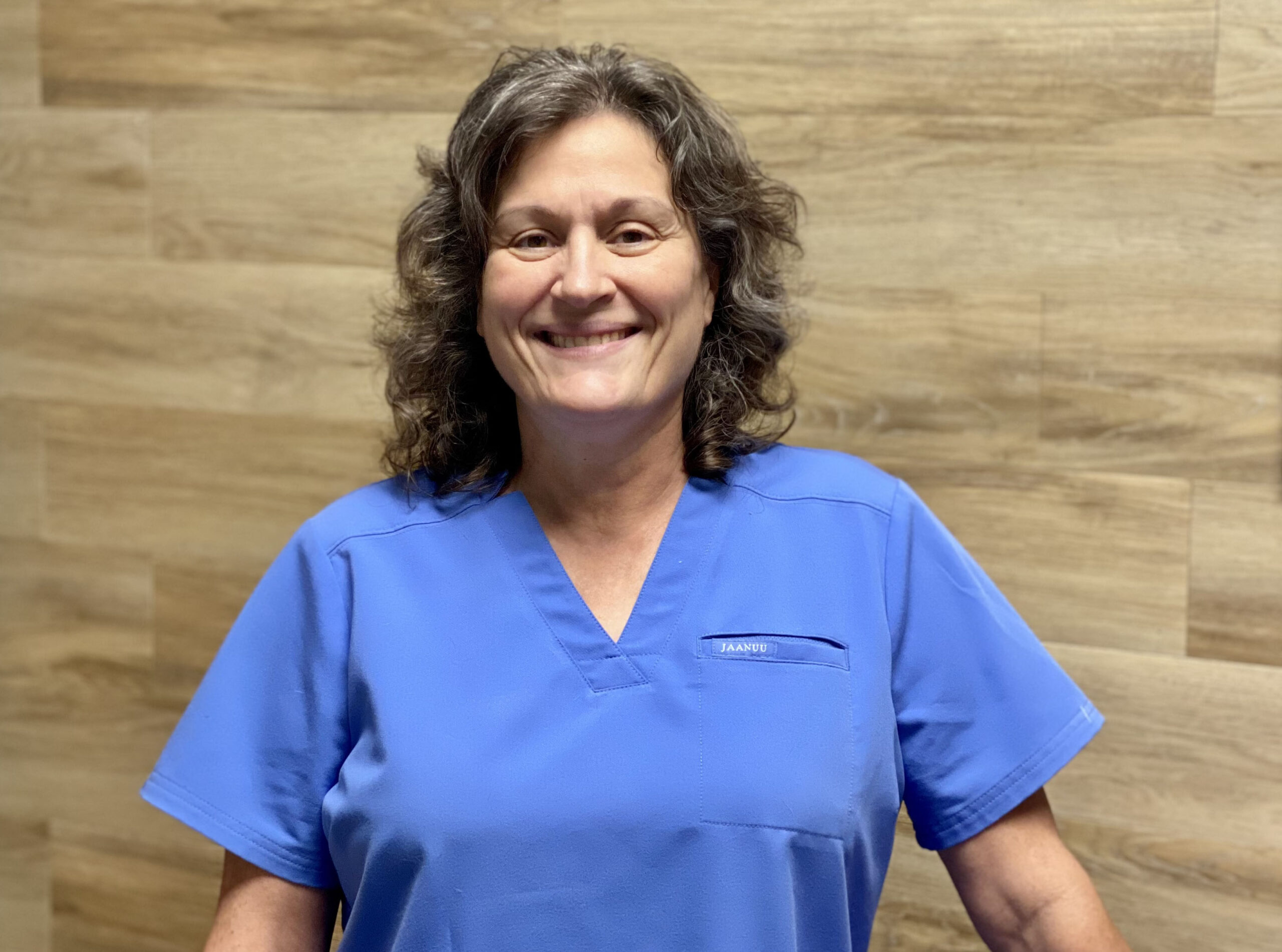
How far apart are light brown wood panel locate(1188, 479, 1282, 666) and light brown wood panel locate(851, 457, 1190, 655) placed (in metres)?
0.01

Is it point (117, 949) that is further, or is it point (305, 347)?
point (117, 949)

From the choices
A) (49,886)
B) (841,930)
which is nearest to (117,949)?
(49,886)

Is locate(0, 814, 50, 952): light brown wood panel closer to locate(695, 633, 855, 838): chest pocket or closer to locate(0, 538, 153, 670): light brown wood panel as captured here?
locate(0, 538, 153, 670): light brown wood panel

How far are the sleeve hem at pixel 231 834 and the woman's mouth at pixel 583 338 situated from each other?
0.46 metres

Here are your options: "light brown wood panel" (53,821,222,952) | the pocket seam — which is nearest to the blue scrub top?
the pocket seam

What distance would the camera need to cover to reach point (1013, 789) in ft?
3.51

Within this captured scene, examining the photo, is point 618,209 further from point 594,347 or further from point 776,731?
point 776,731

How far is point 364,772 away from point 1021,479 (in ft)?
2.38

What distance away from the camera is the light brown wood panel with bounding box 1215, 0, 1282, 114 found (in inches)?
48.0

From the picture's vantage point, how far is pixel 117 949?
175 cm

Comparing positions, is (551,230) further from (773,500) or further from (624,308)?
(773,500)

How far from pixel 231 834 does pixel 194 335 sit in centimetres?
77

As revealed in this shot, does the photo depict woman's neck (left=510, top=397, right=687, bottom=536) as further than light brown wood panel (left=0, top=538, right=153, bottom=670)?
No

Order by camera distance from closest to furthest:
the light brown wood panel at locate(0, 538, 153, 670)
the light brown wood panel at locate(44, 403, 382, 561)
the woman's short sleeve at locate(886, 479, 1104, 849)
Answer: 1. the woman's short sleeve at locate(886, 479, 1104, 849)
2. the light brown wood panel at locate(44, 403, 382, 561)
3. the light brown wood panel at locate(0, 538, 153, 670)
